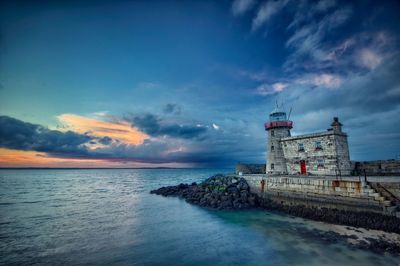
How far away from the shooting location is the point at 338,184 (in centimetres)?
1595

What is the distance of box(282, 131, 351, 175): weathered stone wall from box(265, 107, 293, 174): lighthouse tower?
5.32 ft

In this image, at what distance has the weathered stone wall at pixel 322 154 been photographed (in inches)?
Answer: 808

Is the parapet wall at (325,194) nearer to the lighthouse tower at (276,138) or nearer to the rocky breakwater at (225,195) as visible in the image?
the rocky breakwater at (225,195)

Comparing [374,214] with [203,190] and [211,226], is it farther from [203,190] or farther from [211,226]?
[203,190]

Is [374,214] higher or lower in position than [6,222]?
higher

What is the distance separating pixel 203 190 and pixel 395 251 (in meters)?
19.2

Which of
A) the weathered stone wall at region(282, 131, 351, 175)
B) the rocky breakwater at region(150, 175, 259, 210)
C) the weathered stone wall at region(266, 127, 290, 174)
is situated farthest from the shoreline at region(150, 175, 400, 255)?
the weathered stone wall at region(282, 131, 351, 175)

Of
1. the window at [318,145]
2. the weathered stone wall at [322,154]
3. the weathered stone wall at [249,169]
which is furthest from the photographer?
the weathered stone wall at [249,169]

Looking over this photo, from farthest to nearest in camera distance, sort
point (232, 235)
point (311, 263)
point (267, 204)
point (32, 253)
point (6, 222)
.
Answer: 1. point (267, 204)
2. point (6, 222)
3. point (232, 235)
4. point (32, 253)
5. point (311, 263)

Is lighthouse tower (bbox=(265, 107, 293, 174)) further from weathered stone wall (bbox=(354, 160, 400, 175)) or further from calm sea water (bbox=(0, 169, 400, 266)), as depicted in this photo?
calm sea water (bbox=(0, 169, 400, 266))

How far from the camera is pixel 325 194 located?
1664 cm

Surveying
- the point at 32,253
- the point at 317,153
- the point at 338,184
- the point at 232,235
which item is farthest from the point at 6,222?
A: the point at 317,153

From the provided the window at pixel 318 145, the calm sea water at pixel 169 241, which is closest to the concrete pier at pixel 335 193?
the calm sea water at pixel 169 241

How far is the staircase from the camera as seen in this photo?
41.9 ft
